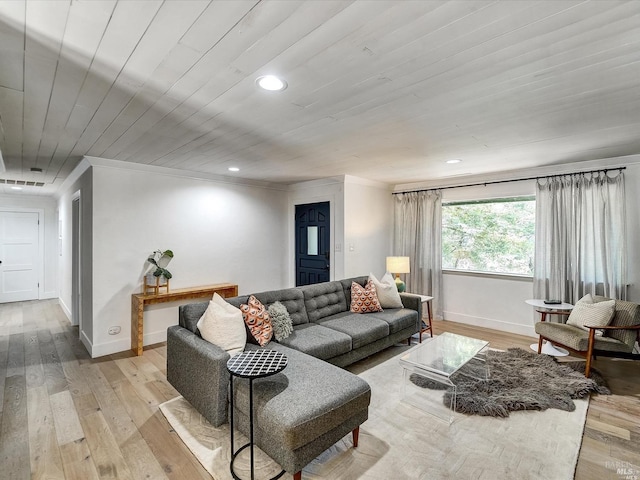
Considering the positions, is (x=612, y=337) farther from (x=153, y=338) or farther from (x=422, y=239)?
(x=153, y=338)

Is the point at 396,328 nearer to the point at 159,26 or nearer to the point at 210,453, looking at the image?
the point at 210,453

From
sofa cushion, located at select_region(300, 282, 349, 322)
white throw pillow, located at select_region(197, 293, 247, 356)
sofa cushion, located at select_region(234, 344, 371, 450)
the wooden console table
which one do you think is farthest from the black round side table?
the wooden console table

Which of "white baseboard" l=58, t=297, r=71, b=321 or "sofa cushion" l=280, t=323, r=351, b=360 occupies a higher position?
Answer: "sofa cushion" l=280, t=323, r=351, b=360

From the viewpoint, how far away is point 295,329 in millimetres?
3131

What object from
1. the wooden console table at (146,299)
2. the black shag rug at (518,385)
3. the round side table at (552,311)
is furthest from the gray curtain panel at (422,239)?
the wooden console table at (146,299)


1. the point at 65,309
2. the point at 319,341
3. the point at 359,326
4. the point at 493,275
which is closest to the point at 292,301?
the point at 319,341

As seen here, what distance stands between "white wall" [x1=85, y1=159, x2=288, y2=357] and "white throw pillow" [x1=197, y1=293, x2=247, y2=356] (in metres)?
2.05

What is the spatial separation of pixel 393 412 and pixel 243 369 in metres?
1.42

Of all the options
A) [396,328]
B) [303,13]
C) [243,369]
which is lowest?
[396,328]

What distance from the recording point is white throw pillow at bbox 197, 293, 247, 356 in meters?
2.35

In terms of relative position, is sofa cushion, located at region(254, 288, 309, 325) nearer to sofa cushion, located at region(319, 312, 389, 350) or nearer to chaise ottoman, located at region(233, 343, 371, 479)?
sofa cushion, located at region(319, 312, 389, 350)

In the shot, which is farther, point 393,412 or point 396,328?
point 396,328

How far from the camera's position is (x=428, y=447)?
205 cm

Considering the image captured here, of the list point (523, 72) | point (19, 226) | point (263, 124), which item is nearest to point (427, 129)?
point (523, 72)
